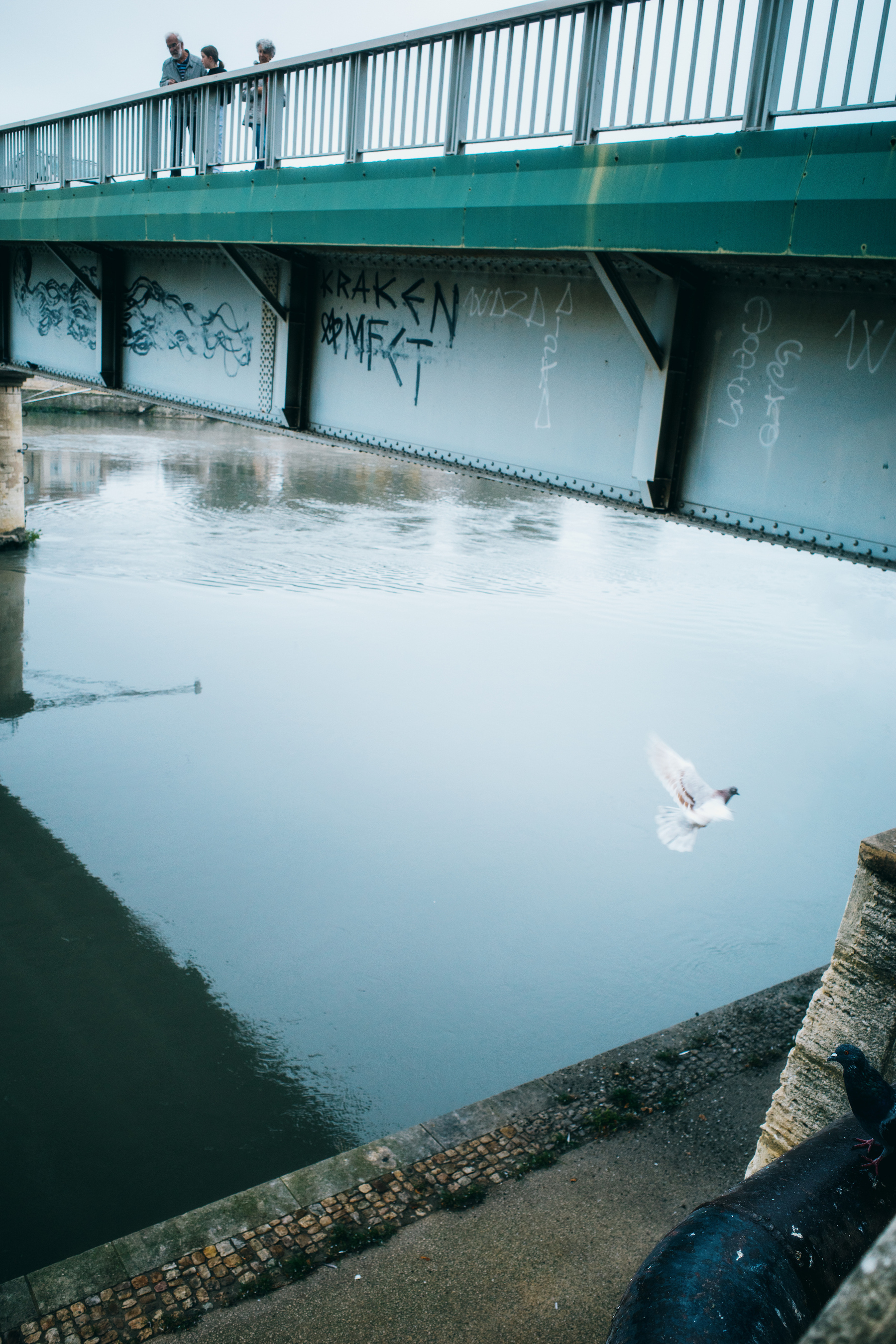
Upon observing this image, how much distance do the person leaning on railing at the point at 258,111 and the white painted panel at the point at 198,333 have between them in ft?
3.34

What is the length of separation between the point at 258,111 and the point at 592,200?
4.47 metres

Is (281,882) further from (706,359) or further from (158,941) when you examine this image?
(706,359)

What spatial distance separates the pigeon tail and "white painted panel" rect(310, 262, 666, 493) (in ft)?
23.0

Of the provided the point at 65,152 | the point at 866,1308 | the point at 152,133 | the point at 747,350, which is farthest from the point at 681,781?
the point at 866,1308

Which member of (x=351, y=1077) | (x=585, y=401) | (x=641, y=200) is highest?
(x=641, y=200)

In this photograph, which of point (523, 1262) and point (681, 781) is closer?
point (523, 1262)

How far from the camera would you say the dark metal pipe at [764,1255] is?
2926 mm

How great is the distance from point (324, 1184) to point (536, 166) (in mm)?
7054

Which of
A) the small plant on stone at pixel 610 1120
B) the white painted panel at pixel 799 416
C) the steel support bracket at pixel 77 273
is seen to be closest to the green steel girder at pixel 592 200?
the white painted panel at pixel 799 416

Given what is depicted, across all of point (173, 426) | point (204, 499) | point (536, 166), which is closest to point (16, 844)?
point (536, 166)

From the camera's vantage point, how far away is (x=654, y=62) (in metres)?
5.81

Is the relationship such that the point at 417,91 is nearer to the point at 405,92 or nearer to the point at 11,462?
the point at 405,92

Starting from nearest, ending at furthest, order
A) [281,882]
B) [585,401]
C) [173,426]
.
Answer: [585,401]
[281,882]
[173,426]

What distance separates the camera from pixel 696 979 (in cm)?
1025
